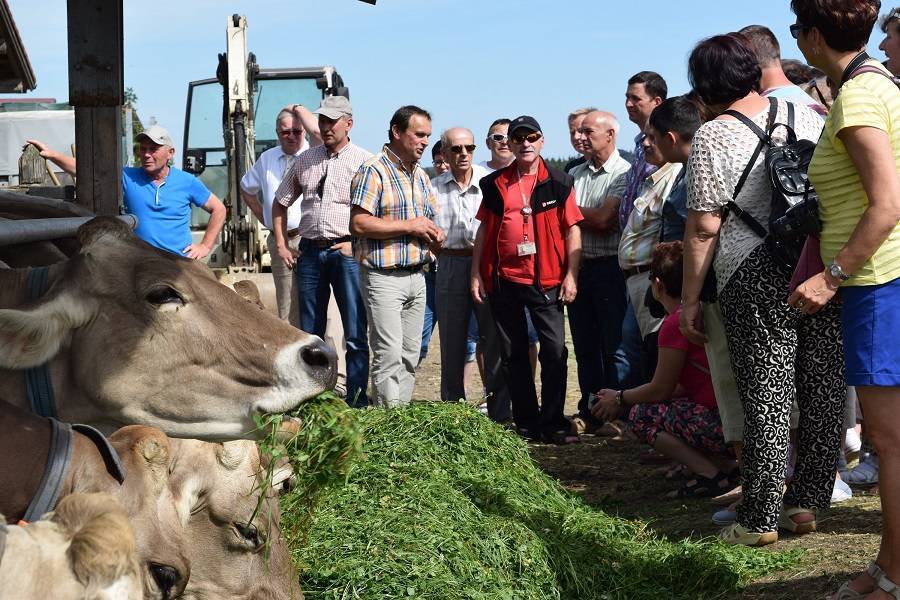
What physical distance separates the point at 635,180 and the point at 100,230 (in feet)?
15.8

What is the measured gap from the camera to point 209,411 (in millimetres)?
3338

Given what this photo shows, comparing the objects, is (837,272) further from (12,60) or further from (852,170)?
(12,60)

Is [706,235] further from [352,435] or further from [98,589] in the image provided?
[98,589]

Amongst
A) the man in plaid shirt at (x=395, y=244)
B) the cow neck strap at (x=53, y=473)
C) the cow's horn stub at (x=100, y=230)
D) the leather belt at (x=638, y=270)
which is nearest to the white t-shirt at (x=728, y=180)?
the leather belt at (x=638, y=270)

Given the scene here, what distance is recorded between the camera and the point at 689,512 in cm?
598

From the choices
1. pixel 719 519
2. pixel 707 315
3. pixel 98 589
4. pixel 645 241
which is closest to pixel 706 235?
pixel 707 315

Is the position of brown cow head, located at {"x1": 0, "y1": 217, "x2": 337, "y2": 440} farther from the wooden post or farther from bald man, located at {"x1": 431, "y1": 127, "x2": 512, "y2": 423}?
bald man, located at {"x1": 431, "y1": 127, "x2": 512, "y2": 423}

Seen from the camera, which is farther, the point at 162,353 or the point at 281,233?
the point at 281,233

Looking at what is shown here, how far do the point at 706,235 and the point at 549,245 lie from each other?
295cm

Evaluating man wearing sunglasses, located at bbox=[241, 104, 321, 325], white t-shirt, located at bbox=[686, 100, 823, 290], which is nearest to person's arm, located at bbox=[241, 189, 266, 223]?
man wearing sunglasses, located at bbox=[241, 104, 321, 325]

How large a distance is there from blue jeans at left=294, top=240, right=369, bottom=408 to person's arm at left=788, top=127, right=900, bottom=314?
15.4ft

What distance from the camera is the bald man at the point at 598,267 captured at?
26.6 feet

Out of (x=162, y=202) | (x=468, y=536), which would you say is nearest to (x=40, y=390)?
(x=468, y=536)

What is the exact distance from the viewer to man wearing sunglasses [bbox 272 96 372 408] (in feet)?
27.4
